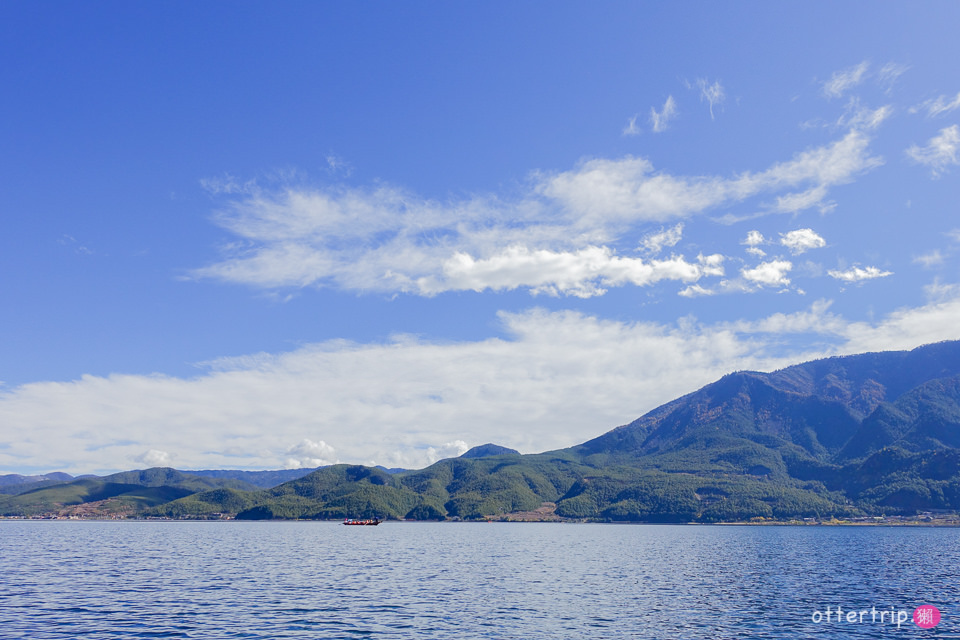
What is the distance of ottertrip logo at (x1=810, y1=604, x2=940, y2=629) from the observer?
245ft

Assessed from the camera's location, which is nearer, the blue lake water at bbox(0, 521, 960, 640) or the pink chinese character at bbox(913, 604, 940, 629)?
the blue lake water at bbox(0, 521, 960, 640)

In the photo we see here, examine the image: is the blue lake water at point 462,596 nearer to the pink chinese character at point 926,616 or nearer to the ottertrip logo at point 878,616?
the ottertrip logo at point 878,616

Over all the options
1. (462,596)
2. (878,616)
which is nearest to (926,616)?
(878,616)

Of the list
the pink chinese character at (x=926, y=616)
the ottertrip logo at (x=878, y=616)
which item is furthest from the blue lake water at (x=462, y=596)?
the pink chinese character at (x=926, y=616)

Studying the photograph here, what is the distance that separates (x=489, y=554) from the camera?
175500mm

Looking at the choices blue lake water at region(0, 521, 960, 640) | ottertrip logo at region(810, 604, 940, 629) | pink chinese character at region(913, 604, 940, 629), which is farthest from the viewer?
ottertrip logo at region(810, 604, 940, 629)

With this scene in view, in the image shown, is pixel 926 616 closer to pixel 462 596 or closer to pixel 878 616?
pixel 878 616

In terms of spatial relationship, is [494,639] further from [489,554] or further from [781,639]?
[489,554]

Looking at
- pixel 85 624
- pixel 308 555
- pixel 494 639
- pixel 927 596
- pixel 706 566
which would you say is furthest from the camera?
pixel 308 555

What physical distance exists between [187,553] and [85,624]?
375ft

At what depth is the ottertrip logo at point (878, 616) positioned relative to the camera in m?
74.6

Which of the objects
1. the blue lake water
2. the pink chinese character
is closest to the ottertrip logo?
the pink chinese character

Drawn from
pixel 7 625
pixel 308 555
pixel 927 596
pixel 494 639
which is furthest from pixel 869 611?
pixel 308 555

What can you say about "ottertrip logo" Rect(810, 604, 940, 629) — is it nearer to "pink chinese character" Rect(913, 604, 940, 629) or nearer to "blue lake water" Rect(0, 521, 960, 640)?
"pink chinese character" Rect(913, 604, 940, 629)
